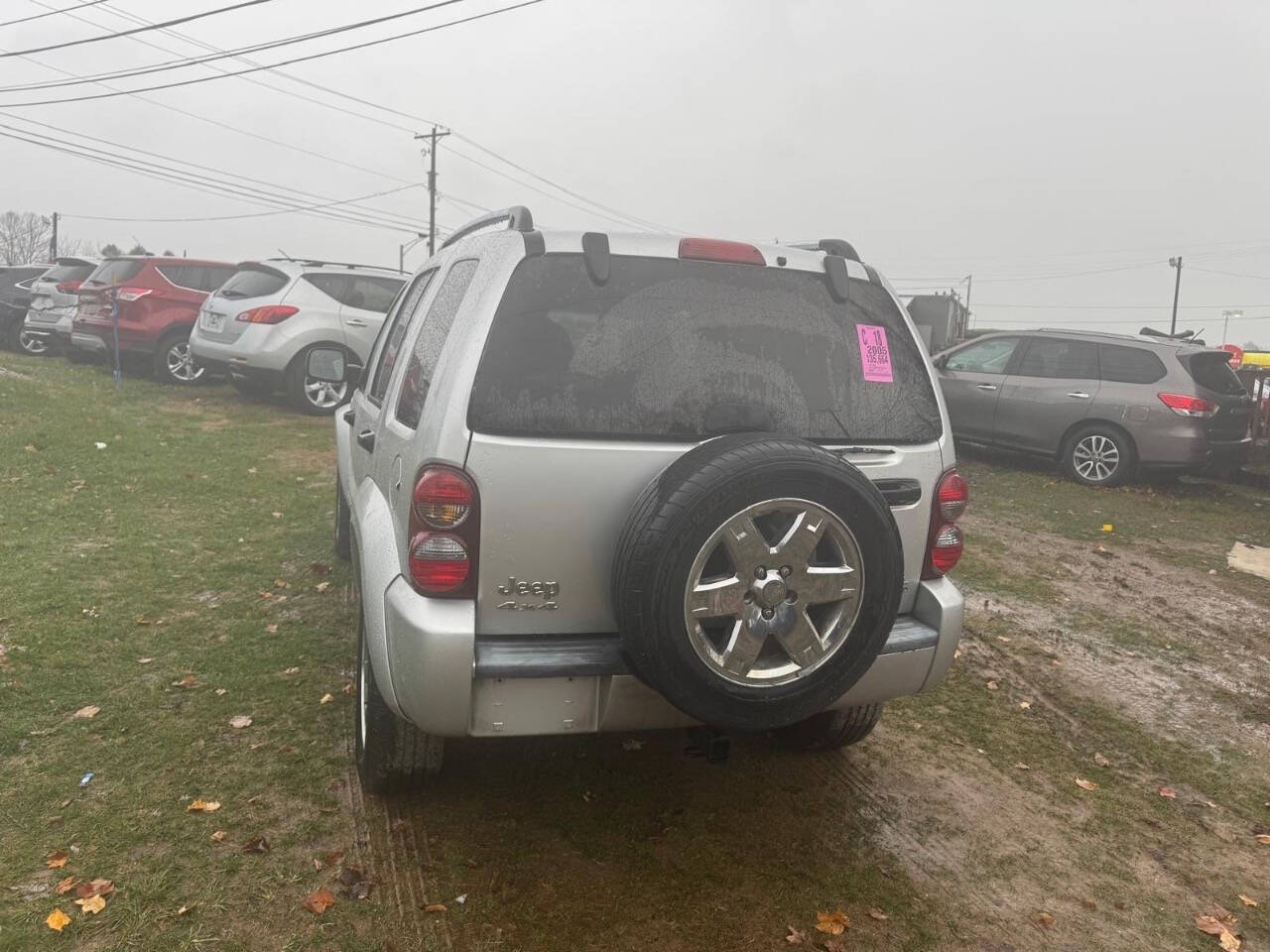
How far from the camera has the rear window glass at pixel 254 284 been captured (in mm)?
11656

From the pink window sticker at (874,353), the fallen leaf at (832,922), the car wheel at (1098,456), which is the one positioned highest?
the pink window sticker at (874,353)

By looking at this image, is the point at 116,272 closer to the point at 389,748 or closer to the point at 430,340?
the point at 430,340

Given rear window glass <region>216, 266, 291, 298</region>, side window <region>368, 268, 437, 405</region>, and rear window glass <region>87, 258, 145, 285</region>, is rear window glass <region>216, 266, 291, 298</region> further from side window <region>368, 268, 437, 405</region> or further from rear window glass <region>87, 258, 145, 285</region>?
side window <region>368, 268, 437, 405</region>

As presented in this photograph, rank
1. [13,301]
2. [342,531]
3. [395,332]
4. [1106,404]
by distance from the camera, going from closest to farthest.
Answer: [395,332] → [342,531] → [1106,404] → [13,301]

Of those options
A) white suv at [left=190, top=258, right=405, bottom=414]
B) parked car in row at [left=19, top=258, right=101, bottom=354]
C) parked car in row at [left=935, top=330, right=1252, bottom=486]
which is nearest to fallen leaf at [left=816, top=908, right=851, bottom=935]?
parked car in row at [left=935, top=330, right=1252, bottom=486]

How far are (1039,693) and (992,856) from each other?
5.20 ft

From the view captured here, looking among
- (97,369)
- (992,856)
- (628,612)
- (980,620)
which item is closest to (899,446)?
(628,612)

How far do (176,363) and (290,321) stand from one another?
330 centimetres

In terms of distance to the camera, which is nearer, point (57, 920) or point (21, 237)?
point (57, 920)

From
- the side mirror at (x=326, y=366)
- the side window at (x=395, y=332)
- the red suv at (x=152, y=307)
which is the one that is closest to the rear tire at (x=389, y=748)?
the side window at (x=395, y=332)

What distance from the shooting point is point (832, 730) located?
3645 mm

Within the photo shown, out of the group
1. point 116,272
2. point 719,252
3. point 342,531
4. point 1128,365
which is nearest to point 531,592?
point 719,252

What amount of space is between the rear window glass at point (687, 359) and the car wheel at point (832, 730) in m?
1.09

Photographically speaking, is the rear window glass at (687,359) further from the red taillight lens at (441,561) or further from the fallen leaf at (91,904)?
the fallen leaf at (91,904)
